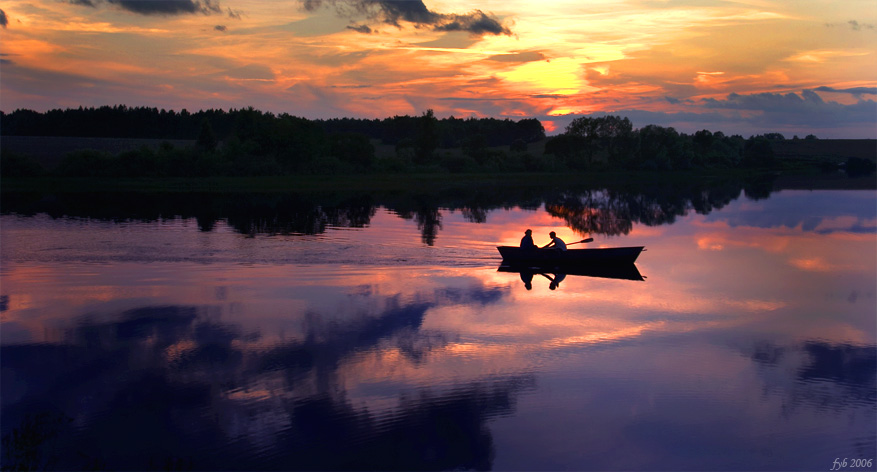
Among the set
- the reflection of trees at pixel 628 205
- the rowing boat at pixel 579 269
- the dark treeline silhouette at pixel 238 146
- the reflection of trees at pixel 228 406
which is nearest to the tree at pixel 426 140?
the dark treeline silhouette at pixel 238 146

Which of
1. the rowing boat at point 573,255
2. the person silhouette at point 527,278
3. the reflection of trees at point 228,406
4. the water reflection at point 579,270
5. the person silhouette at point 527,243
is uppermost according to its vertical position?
the person silhouette at point 527,243

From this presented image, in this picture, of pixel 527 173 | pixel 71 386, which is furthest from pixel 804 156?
pixel 71 386

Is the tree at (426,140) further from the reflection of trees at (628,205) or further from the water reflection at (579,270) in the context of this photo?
the water reflection at (579,270)

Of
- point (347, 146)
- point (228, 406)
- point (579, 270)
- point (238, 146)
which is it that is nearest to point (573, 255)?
point (579, 270)

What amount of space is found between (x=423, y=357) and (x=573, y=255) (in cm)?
1305

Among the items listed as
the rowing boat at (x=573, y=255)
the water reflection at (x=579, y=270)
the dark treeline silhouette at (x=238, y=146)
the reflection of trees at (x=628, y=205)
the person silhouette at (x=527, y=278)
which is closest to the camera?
the person silhouette at (x=527, y=278)

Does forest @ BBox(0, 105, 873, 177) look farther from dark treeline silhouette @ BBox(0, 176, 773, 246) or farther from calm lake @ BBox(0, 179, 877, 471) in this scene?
calm lake @ BBox(0, 179, 877, 471)

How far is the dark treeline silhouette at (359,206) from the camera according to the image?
42.6 meters

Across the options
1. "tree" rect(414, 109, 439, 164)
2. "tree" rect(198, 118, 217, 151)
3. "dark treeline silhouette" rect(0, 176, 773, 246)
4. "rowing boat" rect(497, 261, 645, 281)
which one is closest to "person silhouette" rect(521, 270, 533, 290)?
"rowing boat" rect(497, 261, 645, 281)

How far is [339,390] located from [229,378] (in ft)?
7.55

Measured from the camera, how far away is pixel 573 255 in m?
27.5

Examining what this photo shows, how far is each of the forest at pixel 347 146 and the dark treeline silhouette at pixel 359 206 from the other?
1318 cm

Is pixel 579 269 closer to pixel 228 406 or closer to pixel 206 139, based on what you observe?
pixel 228 406

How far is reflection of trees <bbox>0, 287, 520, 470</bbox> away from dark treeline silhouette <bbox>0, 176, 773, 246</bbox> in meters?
18.4
